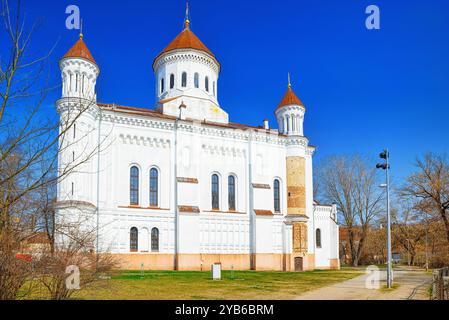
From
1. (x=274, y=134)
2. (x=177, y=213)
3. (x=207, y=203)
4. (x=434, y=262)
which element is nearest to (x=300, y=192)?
(x=274, y=134)

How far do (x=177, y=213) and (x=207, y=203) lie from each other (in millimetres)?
3655

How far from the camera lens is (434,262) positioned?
60.0 m

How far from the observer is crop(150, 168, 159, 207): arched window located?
43.3 m

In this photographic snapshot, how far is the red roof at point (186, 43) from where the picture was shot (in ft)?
175

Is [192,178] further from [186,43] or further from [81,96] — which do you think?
[186,43]

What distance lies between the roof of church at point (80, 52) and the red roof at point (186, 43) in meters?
12.7

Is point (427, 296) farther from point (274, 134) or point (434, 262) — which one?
point (434, 262)

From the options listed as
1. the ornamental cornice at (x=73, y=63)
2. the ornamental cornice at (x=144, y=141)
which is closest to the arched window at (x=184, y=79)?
the ornamental cornice at (x=144, y=141)

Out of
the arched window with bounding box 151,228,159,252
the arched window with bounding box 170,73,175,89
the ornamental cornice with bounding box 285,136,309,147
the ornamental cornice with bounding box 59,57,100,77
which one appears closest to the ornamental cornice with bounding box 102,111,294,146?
the ornamental cornice with bounding box 285,136,309,147

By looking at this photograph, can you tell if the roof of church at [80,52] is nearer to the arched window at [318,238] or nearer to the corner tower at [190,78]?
the corner tower at [190,78]

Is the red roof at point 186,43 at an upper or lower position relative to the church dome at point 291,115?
upper

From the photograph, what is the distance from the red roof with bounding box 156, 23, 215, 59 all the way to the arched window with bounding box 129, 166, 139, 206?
17309 mm

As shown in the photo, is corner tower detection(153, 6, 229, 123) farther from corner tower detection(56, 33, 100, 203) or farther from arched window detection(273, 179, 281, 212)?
corner tower detection(56, 33, 100, 203)
